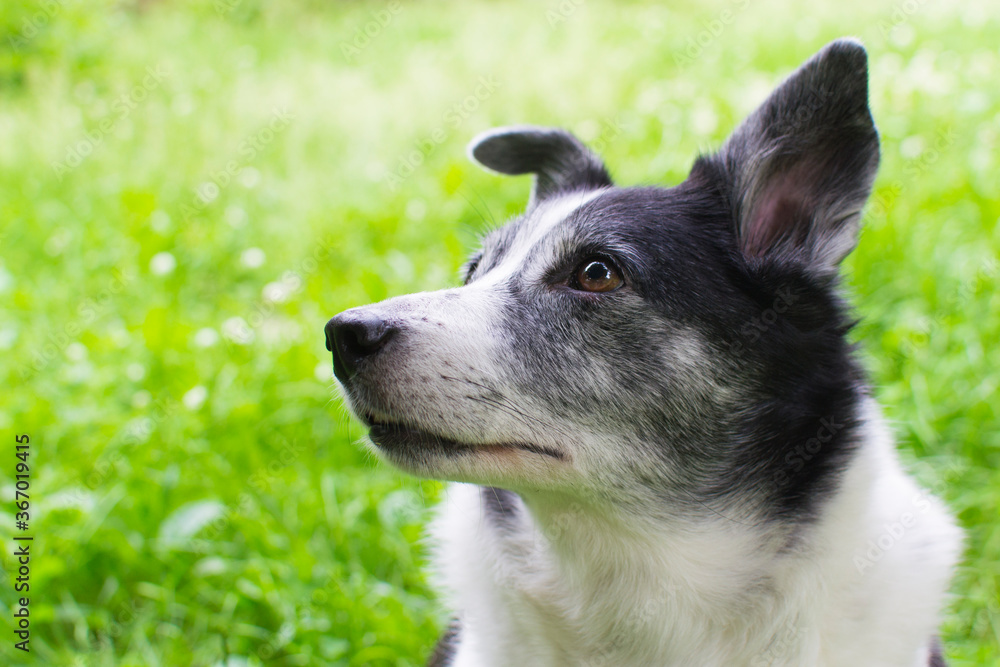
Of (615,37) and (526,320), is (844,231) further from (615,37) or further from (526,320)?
(615,37)

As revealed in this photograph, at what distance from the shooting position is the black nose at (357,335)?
6.05 feet

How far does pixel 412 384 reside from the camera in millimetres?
1847

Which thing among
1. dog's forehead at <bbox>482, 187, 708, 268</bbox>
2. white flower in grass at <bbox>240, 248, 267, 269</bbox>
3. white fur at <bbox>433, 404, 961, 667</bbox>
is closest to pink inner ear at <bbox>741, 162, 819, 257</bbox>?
dog's forehead at <bbox>482, 187, 708, 268</bbox>

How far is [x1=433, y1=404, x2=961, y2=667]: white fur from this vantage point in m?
1.96

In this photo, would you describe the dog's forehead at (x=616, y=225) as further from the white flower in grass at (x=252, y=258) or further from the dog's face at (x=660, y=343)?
the white flower in grass at (x=252, y=258)

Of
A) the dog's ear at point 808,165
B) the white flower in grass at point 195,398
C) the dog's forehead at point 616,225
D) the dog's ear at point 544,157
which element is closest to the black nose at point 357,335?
the dog's forehead at point 616,225

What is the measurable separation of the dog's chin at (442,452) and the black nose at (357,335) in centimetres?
16

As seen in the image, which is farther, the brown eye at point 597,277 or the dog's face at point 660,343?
the brown eye at point 597,277

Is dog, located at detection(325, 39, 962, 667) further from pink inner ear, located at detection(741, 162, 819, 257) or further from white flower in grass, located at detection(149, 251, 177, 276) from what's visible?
white flower in grass, located at detection(149, 251, 177, 276)

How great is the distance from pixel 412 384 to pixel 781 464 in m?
0.95

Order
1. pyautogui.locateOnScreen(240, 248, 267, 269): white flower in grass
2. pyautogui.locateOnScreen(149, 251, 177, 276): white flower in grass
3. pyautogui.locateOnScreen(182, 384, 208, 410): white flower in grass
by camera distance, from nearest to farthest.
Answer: pyautogui.locateOnScreen(182, 384, 208, 410): white flower in grass, pyautogui.locateOnScreen(149, 251, 177, 276): white flower in grass, pyautogui.locateOnScreen(240, 248, 267, 269): white flower in grass

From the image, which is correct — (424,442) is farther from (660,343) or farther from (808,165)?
(808,165)

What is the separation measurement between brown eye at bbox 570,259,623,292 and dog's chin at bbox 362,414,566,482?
45cm

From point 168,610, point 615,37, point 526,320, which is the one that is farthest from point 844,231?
point 615,37
